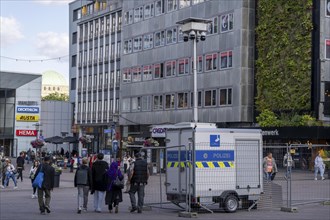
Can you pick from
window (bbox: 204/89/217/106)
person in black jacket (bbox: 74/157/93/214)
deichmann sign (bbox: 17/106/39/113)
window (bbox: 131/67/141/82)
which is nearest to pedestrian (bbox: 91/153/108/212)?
person in black jacket (bbox: 74/157/93/214)

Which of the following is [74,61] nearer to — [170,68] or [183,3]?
[170,68]

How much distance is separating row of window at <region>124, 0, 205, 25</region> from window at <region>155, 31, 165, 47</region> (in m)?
1.86

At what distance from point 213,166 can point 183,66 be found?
39.5m

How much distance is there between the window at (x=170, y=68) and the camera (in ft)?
197

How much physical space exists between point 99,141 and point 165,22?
837 inches

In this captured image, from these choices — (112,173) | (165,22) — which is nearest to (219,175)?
(112,173)

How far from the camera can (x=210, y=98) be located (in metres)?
55.8

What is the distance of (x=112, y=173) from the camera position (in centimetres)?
1948

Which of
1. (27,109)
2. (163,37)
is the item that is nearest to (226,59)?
(163,37)

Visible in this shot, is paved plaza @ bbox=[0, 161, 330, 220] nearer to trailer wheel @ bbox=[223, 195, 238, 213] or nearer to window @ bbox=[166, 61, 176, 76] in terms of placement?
trailer wheel @ bbox=[223, 195, 238, 213]

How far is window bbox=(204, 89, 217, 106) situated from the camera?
55.3 m

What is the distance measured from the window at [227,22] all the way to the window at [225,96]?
491cm

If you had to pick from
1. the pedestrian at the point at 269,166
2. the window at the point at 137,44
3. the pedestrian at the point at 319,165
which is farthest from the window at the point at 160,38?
the pedestrian at the point at 269,166

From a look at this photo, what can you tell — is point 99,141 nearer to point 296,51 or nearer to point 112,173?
point 296,51
